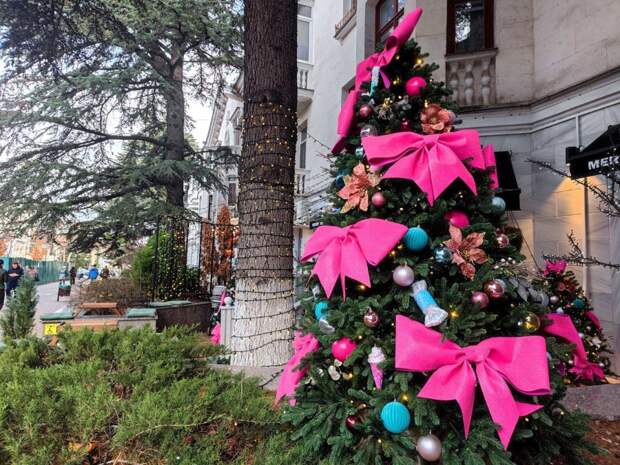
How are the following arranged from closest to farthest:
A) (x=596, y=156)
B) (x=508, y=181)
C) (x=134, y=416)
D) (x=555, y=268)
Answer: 1. (x=134, y=416)
2. (x=555, y=268)
3. (x=596, y=156)
4. (x=508, y=181)

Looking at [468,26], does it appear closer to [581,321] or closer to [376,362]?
[581,321]

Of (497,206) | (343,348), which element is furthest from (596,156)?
(343,348)

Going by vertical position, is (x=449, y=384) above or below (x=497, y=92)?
below

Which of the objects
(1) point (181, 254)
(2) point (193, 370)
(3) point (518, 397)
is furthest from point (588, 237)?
(1) point (181, 254)

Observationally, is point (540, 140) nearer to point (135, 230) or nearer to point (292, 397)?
point (292, 397)

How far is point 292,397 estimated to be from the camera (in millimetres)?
2100

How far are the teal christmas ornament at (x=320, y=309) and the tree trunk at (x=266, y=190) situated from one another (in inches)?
57.1

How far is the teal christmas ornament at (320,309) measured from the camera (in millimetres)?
2113

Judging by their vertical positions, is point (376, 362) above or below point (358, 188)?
below

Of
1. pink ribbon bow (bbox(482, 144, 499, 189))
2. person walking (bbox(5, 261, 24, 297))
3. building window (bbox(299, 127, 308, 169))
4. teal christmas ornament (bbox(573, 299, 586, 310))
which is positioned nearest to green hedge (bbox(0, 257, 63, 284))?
person walking (bbox(5, 261, 24, 297))

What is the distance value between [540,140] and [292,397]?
20.7ft

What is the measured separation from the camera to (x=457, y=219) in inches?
79.4

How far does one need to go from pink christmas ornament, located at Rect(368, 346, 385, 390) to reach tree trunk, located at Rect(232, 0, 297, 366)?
187 cm

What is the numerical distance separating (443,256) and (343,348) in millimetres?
671
